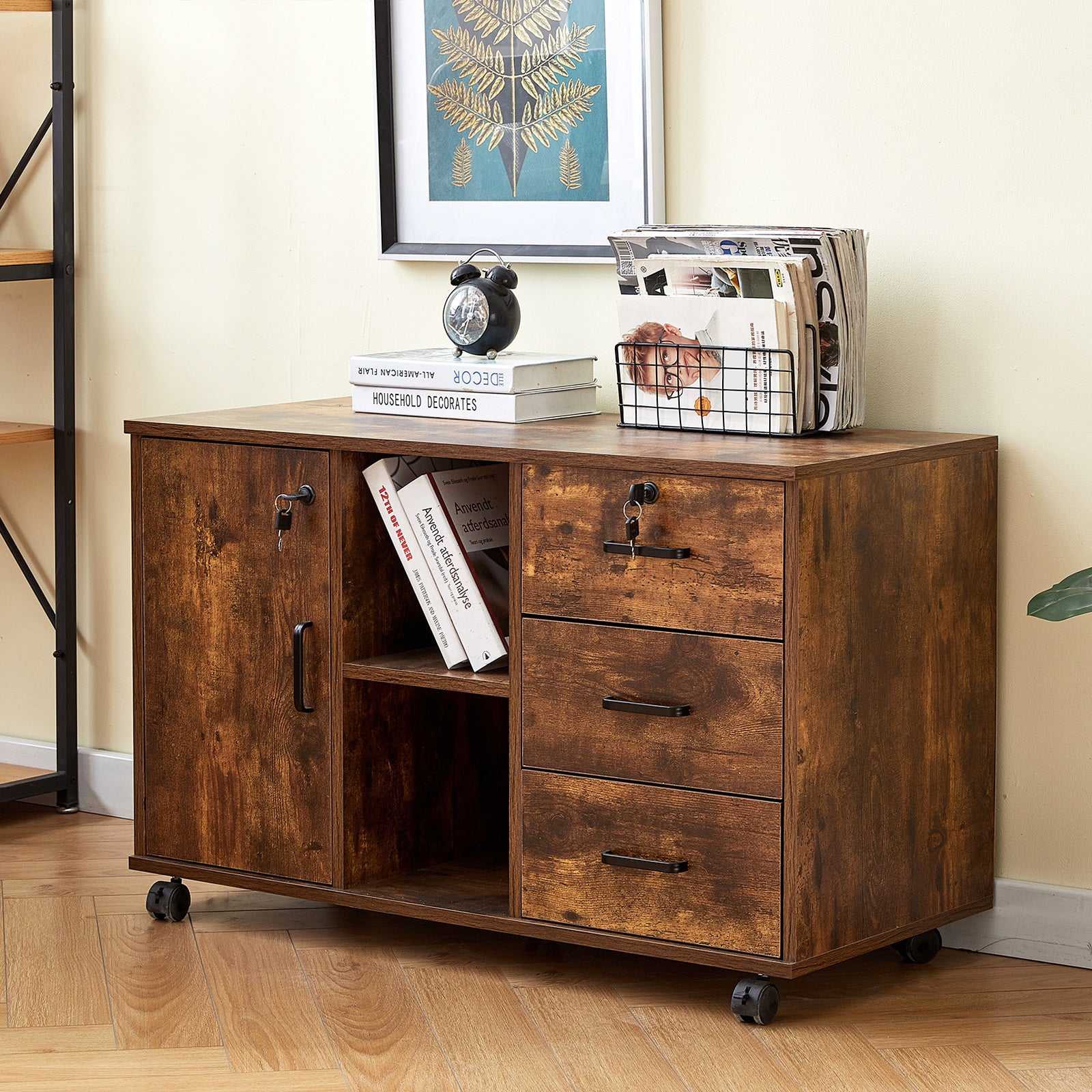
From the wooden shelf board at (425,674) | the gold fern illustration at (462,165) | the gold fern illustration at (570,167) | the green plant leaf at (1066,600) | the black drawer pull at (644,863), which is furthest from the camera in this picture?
the gold fern illustration at (462,165)

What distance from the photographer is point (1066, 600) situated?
1.95 m

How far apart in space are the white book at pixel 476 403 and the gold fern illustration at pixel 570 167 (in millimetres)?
297

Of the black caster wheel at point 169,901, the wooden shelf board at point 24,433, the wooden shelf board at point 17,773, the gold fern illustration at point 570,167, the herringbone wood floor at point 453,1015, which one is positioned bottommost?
the herringbone wood floor at point 453,1015

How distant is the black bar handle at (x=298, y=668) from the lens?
2.28m

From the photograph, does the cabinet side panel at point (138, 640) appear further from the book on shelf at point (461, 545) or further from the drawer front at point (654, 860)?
the drawer front at point (654, 860)

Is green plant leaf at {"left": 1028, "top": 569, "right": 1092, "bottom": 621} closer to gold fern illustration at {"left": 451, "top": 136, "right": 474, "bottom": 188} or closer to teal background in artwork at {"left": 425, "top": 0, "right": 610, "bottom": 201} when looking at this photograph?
teal background in artwork at {"left": 425, "top": 0, "right": 610, "bottom": 201}

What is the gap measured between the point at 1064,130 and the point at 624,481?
70 centimetres

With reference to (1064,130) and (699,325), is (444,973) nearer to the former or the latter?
(699,325)

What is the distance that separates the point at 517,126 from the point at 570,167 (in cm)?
10

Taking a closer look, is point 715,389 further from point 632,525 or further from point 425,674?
point 425,674

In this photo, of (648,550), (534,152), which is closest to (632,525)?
(648,550)

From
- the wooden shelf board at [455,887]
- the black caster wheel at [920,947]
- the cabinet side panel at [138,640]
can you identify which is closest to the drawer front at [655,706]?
the wooden shelf board at [455,887]

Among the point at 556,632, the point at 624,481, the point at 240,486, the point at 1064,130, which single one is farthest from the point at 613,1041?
the point at 1064,130

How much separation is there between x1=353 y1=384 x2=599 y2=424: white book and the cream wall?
18cm
